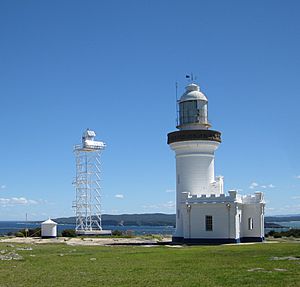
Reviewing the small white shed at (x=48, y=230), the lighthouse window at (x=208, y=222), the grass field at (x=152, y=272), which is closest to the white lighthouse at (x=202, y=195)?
the lighthouse window at (x=208, y=222)

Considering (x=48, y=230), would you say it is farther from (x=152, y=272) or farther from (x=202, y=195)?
(x=152, y=272)

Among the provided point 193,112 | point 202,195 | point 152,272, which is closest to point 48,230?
point 202,195

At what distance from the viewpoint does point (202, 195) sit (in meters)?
40.7

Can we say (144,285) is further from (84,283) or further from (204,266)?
(204,266)

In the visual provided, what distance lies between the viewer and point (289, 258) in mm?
21609

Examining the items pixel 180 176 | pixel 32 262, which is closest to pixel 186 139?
pixel 180 176

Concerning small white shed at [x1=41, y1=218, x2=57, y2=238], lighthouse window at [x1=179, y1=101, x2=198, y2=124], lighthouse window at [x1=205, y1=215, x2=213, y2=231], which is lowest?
small white shed at [x1=41, y1=218, x2=57, y2=238]

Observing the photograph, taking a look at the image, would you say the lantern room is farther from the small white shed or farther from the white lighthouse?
the small white shed

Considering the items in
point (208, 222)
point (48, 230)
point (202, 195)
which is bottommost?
point (48, 230)

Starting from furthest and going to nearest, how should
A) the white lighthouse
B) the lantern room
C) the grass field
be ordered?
the lantern room < the white lighthouse < the grass field

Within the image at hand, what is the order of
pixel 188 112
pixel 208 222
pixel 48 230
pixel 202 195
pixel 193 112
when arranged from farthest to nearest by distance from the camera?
pixel 48 230 < pixel 188 112 < pixel 193 112 < pixel 202 195 < pixel 208 222

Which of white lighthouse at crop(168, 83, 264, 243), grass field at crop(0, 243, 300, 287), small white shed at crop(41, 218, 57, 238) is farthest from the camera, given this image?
small white shed at crop(41, 218, 57, 238)

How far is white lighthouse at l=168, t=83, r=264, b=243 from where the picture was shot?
39.8 m

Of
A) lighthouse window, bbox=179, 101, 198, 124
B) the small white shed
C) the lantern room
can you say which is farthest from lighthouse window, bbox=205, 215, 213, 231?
the small white shed
